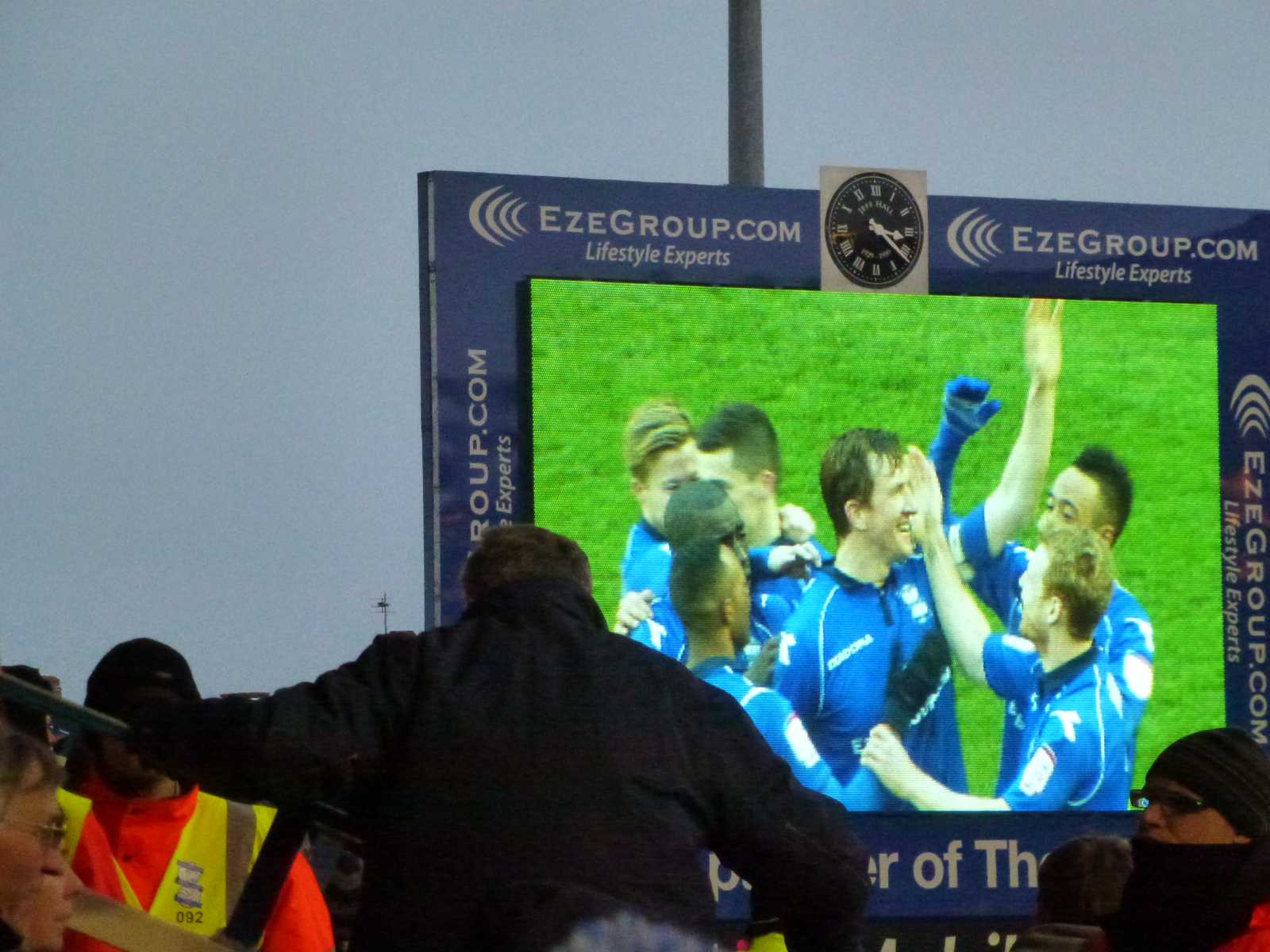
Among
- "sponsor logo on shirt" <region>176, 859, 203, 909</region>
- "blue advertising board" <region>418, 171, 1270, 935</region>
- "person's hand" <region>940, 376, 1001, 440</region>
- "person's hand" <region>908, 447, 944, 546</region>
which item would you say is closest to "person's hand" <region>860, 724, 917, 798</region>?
"blue advertising board" <region>418, 171, 1270, 935</region>

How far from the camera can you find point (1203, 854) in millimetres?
3354

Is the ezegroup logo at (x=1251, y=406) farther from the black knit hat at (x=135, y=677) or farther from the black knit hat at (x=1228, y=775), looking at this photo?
the black knit hat at (x=135, y=677)

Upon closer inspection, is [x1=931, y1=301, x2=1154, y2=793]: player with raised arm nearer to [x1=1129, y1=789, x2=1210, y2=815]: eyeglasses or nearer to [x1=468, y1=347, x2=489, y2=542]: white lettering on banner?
[x1=468, y1=347, x2=489, y2=542]: white lettering on banner

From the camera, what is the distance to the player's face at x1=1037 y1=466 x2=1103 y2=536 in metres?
7.80

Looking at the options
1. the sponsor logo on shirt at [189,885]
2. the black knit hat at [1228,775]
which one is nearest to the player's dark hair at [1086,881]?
the black knit hat at [1228,775]

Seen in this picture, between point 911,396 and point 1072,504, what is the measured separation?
70 cm

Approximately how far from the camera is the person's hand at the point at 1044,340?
790 centimetres

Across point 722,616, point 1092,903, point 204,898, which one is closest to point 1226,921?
point 1092,903

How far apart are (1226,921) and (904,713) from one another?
430 centimetres

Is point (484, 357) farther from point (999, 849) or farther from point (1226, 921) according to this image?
point (1226, 921)

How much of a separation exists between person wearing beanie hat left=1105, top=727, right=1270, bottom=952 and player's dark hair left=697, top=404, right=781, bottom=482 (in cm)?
414

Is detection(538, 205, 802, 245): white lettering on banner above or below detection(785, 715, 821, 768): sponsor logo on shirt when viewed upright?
above

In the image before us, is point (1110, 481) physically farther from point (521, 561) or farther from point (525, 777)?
point (525, 777)

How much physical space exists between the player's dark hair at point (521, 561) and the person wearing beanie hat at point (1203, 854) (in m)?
1.01
